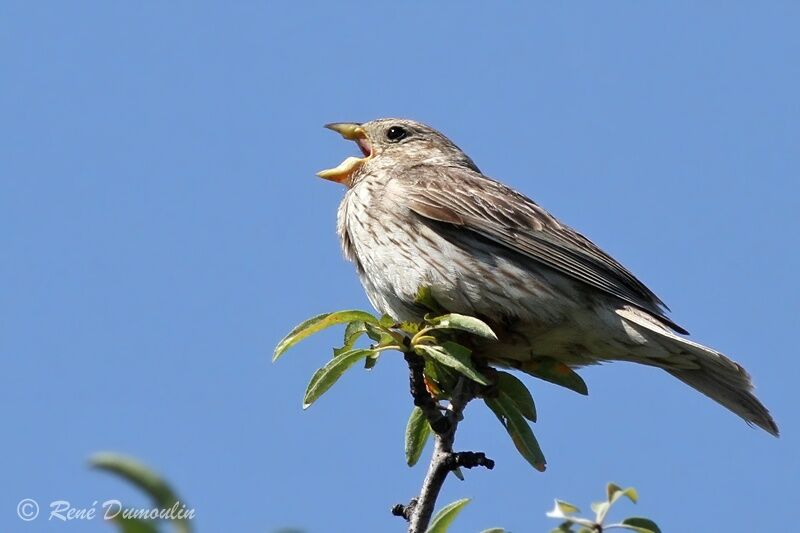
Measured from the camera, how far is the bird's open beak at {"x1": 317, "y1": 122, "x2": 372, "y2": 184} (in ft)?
27.6

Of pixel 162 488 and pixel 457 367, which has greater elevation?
pixel 457 367

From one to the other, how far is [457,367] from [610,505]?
2.06 meters

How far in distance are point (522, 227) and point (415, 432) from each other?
7.22ft

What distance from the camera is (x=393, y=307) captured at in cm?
689

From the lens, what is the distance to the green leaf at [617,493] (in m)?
3.18

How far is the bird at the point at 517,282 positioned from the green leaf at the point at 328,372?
138cm

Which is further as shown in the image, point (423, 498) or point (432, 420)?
point (432, 420)

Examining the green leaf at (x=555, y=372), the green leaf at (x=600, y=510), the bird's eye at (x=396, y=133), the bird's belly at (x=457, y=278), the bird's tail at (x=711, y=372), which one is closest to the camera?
the green leaf at (x=600, y=510)

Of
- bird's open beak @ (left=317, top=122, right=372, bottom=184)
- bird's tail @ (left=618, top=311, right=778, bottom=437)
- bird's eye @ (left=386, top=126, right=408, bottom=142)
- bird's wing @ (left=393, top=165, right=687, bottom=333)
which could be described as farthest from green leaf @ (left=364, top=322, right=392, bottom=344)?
bird's eye @ (left=386, top=126, right=408, bottom=142)

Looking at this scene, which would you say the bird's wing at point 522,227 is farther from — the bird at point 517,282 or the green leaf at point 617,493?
the green leaf at point 617,493

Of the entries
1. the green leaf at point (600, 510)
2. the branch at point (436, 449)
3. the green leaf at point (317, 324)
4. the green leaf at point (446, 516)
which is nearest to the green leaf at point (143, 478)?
the green leaf at point (600, 510)

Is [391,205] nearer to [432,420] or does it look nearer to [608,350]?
[608,350]

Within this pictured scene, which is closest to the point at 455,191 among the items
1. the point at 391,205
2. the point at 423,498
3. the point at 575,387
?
the point at 391,205

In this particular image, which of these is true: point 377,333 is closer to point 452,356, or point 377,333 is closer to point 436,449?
point 452,356
